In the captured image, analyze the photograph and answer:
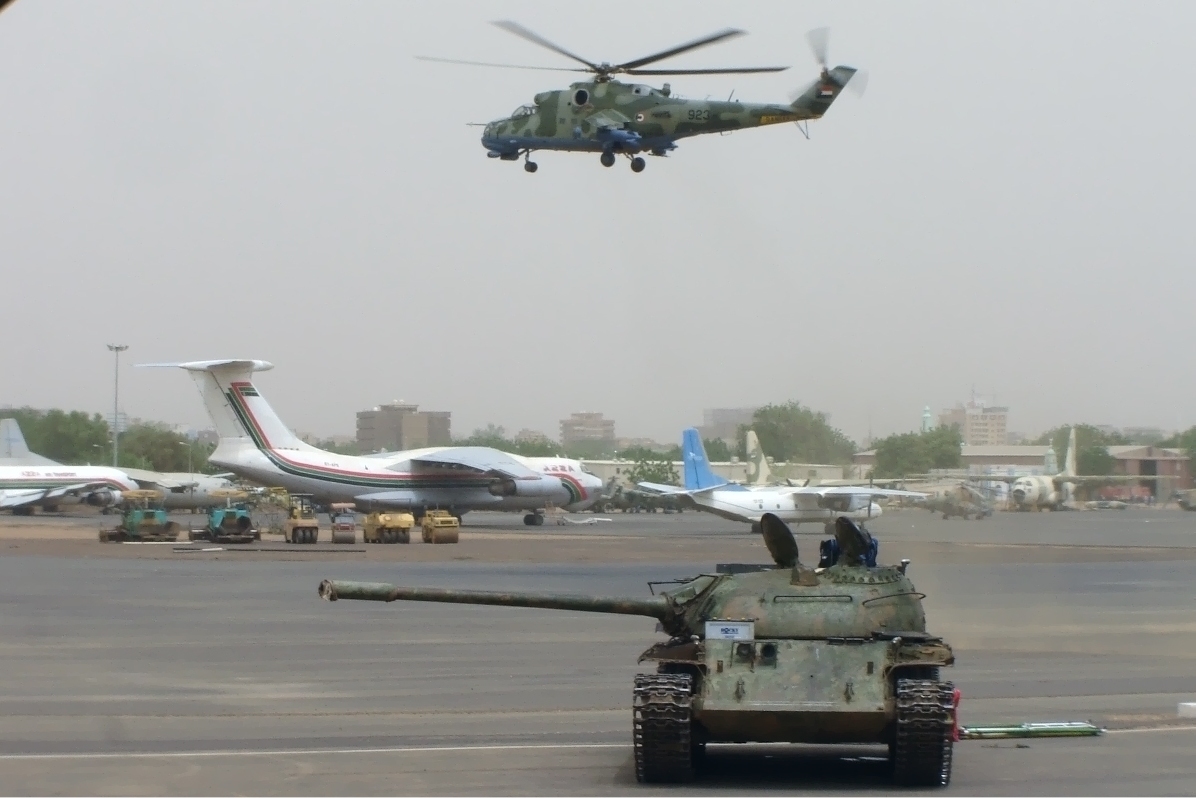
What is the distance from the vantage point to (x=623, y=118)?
26.8 meters

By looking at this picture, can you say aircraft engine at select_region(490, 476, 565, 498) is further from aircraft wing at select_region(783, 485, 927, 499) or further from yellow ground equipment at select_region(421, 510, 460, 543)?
aircraft wing at select_region(783, 485, 927, 499)

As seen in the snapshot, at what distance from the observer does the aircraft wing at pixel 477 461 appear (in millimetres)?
75312

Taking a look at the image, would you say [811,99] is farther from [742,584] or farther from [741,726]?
[741,726]

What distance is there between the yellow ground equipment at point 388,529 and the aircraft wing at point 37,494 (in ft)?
122

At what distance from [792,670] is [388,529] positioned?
5026 centimetres

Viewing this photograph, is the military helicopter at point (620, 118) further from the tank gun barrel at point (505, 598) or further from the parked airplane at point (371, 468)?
the parked airplane at point (371, 468)

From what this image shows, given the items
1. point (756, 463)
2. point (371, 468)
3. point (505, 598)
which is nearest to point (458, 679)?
point (505, 598)

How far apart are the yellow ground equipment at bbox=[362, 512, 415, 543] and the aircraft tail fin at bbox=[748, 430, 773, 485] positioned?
17.8 meters

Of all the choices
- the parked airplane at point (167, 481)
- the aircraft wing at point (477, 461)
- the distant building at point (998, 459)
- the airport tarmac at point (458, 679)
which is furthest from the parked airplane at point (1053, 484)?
the parked airplane at point (167, 481)

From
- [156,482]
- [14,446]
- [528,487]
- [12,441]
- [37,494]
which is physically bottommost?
[37,494]

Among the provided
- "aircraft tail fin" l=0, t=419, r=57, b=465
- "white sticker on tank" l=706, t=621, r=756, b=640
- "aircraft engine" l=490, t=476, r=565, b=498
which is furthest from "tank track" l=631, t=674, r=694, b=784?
"aircraft tail fin" l=0, t=419, r=57, b=465

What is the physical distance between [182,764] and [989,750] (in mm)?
7136

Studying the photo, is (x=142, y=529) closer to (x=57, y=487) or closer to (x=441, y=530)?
(x=441, y=530)

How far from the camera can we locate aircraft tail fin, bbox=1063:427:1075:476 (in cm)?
3744
